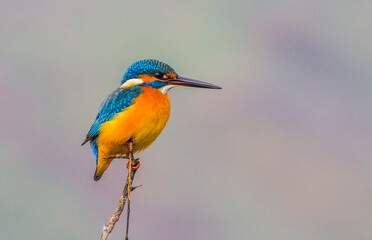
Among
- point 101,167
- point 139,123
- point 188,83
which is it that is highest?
point 188,83

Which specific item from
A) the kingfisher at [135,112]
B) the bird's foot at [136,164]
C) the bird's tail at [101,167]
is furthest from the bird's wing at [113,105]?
the bird's foot at [136,164]

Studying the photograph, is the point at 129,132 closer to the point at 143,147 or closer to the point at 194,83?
the point at 143,147

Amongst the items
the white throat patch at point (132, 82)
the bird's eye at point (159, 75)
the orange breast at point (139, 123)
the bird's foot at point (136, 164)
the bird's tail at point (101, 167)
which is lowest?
the bird's tail at point (101, 167)

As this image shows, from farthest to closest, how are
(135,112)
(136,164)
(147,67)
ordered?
(147,67) → (135,112) → (136,164)

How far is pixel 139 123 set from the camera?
1.85 meters

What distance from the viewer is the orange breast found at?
185cm

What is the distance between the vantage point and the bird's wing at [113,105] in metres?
1.92

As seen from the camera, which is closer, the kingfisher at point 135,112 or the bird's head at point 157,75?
the kingfisher at point 135,112

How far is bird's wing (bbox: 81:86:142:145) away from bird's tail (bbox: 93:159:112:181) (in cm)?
12

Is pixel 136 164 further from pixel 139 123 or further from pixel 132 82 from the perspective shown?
pixel 132 82

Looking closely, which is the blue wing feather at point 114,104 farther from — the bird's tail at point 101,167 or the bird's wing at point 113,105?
the bird's tail at point 101,167

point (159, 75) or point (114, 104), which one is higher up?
point (159, 75)

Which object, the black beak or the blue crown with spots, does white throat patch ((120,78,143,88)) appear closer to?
the blue crown with spots

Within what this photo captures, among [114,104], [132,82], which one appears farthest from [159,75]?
[114,104]
